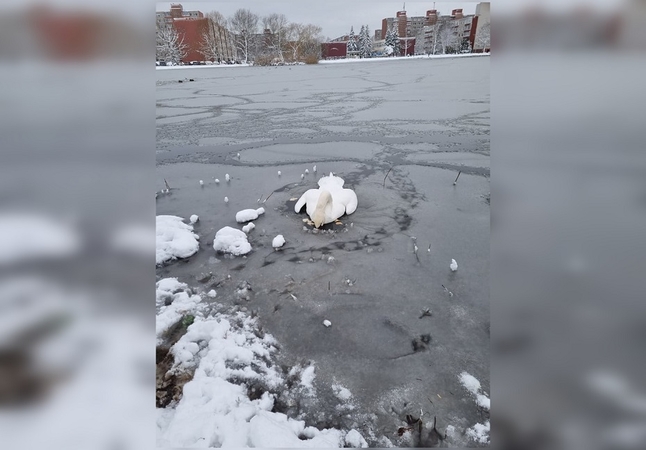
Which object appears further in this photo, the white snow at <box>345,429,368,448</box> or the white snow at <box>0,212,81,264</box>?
the white snow at <box>345,429,368,448</box>

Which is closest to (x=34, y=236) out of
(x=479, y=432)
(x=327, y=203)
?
(x=479, y=432)

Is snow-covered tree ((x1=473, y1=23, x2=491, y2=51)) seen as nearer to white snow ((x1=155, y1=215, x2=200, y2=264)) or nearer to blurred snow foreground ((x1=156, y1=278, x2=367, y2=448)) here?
blurred snow foreground ((x1=156, y1=278, x2=367, y2=448))

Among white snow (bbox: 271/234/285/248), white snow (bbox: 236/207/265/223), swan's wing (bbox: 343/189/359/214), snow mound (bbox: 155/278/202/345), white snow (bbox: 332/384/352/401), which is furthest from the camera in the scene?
swan's wing (bbox: 343/189/359/214)

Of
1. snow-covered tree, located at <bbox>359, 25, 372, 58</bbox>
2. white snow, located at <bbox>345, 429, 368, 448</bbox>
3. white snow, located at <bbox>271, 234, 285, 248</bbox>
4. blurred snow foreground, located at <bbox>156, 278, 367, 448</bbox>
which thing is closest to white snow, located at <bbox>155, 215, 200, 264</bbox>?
blurred snow foreground, located at <bbox>156, 278, 367, 448</bbox>

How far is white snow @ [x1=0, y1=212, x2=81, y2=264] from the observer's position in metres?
0.86

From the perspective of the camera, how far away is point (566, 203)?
97 centimetres

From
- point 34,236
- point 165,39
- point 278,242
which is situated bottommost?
point 278,242

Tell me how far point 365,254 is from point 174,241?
102 inches

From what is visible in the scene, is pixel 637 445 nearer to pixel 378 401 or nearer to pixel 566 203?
pixel 566 203

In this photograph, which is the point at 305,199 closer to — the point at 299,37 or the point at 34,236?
the point at 34,236

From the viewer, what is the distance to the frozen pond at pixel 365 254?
2.69m

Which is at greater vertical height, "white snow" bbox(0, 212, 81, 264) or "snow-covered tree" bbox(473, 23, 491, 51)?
"snow-covered tree" bbox(473, 23, 491, 51)

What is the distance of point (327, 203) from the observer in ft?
17.0

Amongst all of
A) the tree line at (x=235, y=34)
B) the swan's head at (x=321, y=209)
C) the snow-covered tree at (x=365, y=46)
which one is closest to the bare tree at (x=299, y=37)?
the tree line at (x=235, y=34)
